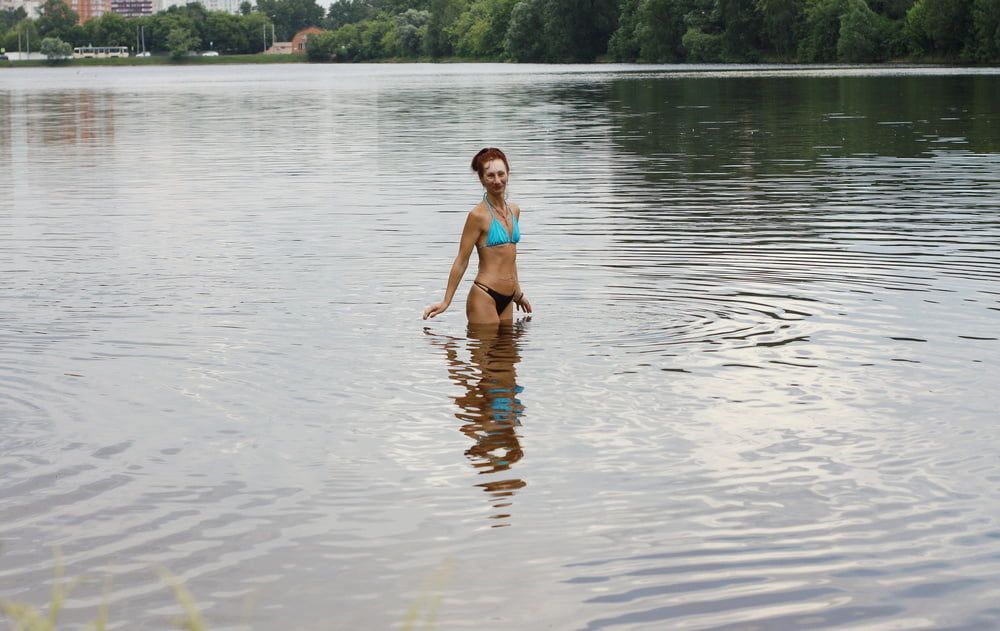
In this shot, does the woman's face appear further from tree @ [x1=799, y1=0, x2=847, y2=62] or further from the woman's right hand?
tree @ [x1=799, y1=0, x2=847, y2=62]

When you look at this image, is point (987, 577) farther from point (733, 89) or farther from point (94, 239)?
point (733, 89)

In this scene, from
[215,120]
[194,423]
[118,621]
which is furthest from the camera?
[215,120]

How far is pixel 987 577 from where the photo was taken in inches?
221

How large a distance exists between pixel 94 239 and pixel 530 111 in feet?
106

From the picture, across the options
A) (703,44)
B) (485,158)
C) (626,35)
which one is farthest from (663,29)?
(485,158)

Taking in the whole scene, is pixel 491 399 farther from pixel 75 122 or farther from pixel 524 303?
pixel 75 122

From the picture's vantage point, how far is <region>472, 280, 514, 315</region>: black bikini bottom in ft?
36.4

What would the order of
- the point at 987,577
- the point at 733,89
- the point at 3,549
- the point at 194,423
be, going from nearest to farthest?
the point at 987,577
the point at 3,549
the point at 194,423
the point at 733,89

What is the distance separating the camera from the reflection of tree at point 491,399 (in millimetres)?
7133

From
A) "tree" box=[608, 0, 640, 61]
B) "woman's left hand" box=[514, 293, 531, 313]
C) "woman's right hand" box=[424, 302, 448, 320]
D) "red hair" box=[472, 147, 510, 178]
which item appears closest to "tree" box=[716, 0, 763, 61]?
"tree" box=[608, 0, 640, 61]

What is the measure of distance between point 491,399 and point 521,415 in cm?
50

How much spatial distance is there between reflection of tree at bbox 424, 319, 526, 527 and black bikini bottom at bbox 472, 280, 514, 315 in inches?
6.7

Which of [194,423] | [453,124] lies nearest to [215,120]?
[453,124]

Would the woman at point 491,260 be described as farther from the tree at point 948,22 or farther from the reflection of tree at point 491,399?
the tree at point 948,22
